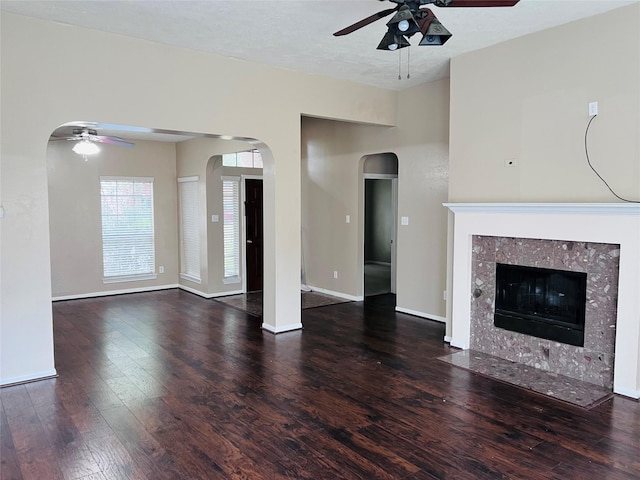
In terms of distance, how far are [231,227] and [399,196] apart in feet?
9.81

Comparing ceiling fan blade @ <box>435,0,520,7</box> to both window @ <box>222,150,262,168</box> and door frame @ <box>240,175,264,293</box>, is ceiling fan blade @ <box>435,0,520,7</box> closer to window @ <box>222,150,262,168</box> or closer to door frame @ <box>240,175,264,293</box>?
window @ <box>222,150,262,168</box>

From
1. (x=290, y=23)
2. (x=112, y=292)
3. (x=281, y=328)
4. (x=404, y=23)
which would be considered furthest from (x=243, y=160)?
(x=404, y=23)

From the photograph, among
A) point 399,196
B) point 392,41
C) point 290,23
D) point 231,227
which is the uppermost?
point 290,23

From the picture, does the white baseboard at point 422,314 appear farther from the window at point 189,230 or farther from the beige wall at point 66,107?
the window at point 189,230

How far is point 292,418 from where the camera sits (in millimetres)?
3258

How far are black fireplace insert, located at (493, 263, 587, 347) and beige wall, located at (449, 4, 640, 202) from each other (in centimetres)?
70

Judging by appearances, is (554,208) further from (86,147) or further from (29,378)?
(86,147)

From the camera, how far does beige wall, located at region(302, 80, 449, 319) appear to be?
19.2 feet

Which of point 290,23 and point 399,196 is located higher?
point 290,23

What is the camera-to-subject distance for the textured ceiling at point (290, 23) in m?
3.53

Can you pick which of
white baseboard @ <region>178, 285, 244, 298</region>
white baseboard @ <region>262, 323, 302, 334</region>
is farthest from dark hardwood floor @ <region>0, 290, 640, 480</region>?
white baseboard @ <region>178, 285, 244, 298</region>

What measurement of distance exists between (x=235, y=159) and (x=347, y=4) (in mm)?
4690

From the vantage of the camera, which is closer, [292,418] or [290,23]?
[292,418]

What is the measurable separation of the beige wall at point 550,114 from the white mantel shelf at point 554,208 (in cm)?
14
